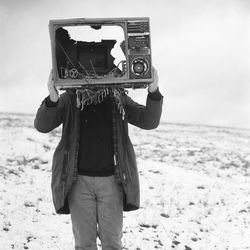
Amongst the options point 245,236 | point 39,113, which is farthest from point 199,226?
point 39,113

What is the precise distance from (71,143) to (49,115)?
31cm

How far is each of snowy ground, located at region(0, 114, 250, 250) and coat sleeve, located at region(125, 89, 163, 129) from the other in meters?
2.70

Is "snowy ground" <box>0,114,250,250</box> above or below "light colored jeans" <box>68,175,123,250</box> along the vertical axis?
below

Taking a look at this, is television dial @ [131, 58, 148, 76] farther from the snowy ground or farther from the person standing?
the snowy ground

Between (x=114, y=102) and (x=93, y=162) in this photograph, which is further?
(x=114, y=102)

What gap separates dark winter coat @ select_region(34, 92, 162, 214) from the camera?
3682mm

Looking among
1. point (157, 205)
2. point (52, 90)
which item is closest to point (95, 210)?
point (52, 90)

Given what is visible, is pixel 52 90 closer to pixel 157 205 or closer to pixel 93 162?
pixel 93 162

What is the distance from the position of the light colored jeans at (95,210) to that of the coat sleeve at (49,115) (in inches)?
20.7

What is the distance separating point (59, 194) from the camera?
3.71 meters

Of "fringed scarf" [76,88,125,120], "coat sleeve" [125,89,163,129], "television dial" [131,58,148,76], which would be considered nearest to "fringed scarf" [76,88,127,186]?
"fringed scarf" [76,88,125,120]

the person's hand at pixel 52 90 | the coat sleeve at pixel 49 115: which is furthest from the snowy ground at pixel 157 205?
the person's hand at pixel 52 90

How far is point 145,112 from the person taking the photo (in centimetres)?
378

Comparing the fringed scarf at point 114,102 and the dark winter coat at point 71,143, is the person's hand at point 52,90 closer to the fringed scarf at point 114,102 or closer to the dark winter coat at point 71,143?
the dark winter coat at point 71,143
